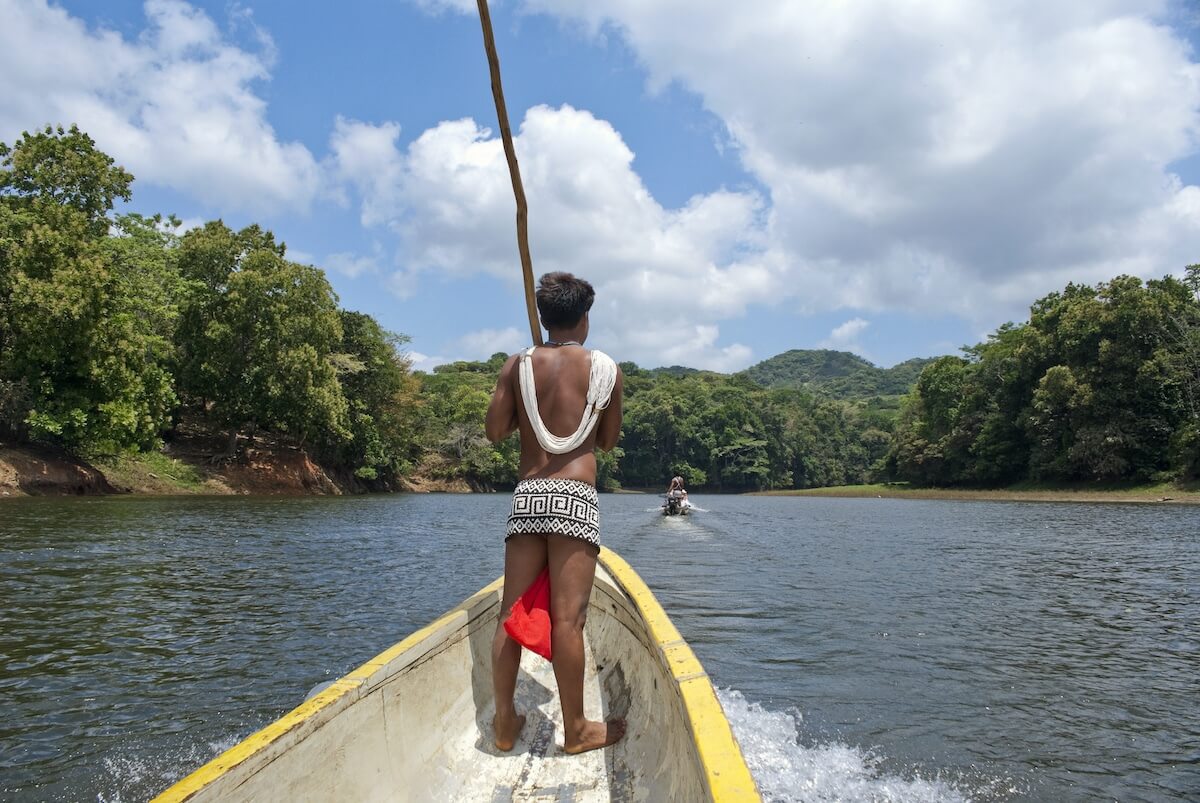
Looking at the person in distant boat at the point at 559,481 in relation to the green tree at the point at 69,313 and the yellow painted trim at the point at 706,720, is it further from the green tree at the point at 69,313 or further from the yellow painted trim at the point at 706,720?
the green tree at the point at 69,313

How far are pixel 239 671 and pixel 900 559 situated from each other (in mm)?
13237

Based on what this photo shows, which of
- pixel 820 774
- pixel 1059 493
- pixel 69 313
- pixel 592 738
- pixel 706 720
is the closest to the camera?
pixel 706 720

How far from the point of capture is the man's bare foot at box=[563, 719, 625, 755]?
330 cm

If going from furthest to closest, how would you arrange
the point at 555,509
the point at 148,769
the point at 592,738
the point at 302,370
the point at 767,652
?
the point at 302,370 < the point at 767,652 < the point at 148,769 < the point at 592,738 < the point at 555,509

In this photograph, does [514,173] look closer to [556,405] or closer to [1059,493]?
[556,405]

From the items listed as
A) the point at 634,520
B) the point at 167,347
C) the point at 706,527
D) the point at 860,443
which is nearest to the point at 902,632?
the point at 706,527

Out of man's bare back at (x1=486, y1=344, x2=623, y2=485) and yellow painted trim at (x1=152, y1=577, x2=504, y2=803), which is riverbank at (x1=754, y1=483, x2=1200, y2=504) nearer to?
man's bare back at (x1=486, y1=344, x2=623, y2=485)

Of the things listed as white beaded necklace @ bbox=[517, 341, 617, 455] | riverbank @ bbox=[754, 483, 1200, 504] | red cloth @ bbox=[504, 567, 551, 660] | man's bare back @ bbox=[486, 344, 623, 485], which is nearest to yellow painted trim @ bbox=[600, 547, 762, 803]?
red cloth @ bbox=[504, 567, 551, 660]

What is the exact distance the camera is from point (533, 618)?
312 cm

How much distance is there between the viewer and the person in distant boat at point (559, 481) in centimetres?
308

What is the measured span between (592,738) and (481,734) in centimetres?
69

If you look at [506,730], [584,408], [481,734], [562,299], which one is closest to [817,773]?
[481,734]

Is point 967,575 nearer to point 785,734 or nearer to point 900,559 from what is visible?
point 900,559

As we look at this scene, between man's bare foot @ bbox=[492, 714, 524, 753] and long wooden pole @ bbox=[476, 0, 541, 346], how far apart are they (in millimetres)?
1660
